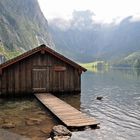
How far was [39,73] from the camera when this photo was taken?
132ft

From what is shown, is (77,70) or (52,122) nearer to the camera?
(52,122)

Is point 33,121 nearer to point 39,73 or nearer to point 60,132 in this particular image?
point 60,132

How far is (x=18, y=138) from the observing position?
20359 mm

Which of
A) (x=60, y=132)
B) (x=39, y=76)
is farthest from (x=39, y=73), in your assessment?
(x=60, y=132)

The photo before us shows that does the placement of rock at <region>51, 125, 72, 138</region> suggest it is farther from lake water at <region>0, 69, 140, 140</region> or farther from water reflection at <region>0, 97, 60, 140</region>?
water reflection at <region>0, 97, 60, 140</region>

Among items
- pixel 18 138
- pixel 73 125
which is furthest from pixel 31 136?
pixel 73 125

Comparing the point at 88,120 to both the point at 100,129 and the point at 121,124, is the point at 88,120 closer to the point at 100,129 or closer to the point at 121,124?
the point at 100,129

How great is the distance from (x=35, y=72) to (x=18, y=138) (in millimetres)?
20237

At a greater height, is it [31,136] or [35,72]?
[35,72]

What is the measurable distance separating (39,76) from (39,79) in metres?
0.42

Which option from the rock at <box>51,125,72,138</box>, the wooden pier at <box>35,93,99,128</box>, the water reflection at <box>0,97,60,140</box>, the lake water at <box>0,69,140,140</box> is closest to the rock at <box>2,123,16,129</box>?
the water reflection at <box>0,97,60,140</box>

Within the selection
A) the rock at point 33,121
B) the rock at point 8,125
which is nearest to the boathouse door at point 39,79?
the rock at point 33,121

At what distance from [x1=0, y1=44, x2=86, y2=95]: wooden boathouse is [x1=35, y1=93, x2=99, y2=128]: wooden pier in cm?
487

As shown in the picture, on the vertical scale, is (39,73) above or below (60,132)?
above
